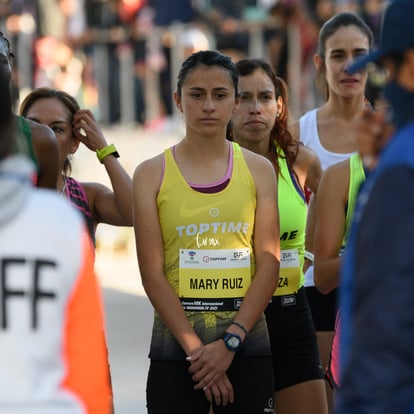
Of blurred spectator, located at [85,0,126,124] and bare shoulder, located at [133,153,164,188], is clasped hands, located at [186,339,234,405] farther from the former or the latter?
blurred spectator, located at [85,0,126,124]

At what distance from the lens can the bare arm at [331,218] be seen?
15.6ft

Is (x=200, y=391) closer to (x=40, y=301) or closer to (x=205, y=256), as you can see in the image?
(x=205, y=256)

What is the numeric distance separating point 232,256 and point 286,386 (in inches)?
32.7

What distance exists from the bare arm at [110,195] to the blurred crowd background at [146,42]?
812 centimetres

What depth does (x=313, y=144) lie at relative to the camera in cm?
629

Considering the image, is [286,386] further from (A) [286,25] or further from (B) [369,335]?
(A) [286,25]

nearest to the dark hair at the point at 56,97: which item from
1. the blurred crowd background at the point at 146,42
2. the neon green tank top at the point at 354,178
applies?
the neon green tank top at the point at 354,178

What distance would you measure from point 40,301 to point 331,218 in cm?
227

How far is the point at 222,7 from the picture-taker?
1650 cm

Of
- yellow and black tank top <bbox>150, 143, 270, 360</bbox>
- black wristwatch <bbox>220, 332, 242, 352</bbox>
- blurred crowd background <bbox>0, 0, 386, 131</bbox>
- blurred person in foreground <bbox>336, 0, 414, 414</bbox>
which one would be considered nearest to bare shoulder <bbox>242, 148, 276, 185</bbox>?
yellow and black tank top <bbox>150, 143, 270, 360</bbox>

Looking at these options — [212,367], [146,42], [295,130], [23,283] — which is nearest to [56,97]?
[295,130]

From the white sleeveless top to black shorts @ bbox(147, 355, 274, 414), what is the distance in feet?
3.98

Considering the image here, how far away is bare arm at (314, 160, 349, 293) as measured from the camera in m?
4.77

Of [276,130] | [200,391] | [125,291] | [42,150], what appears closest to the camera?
[42,150]
